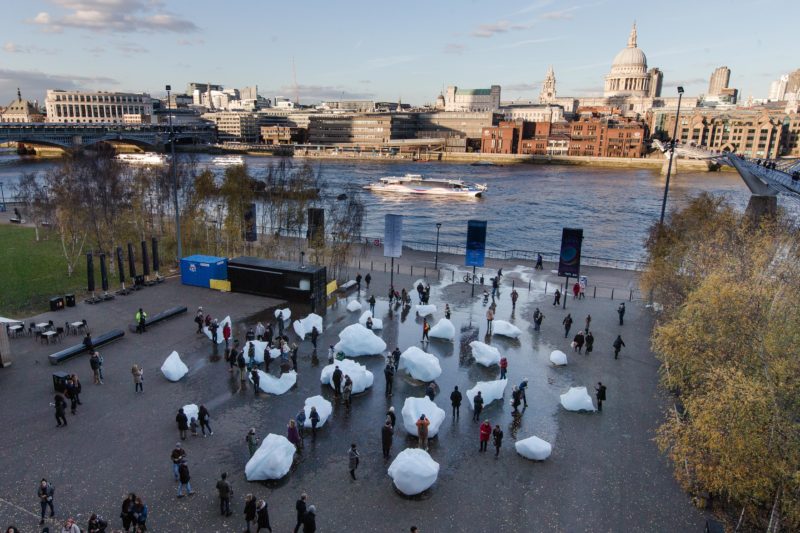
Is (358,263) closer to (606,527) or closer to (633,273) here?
(633,273)

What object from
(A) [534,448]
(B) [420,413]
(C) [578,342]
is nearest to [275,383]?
(B) [420,413]

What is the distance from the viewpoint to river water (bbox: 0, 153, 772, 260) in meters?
62.8

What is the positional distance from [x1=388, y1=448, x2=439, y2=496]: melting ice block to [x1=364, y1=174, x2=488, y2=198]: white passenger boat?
86932 mm

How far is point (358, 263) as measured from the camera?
39344 millimetres

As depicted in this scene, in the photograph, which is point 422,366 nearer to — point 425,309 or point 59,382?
point 425,309

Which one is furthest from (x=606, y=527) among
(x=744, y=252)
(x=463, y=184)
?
(x=463, y=184)

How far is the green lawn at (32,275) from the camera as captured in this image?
2691 centimetres

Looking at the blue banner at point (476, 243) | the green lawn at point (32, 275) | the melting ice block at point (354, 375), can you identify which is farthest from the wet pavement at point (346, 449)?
the blue banner at point (476, 243)

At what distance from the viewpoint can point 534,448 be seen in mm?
14688

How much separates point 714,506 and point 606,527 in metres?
3.06

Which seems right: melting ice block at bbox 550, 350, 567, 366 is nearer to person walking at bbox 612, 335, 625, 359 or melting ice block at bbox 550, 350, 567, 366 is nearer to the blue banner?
person walking at bbox 612, 335, 625, 359

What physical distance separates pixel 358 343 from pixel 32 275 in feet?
77.9

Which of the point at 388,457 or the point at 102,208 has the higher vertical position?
the point at 102,208

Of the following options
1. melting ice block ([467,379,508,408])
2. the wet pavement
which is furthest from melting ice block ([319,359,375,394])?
melting ice block ([467,379,508,408])
